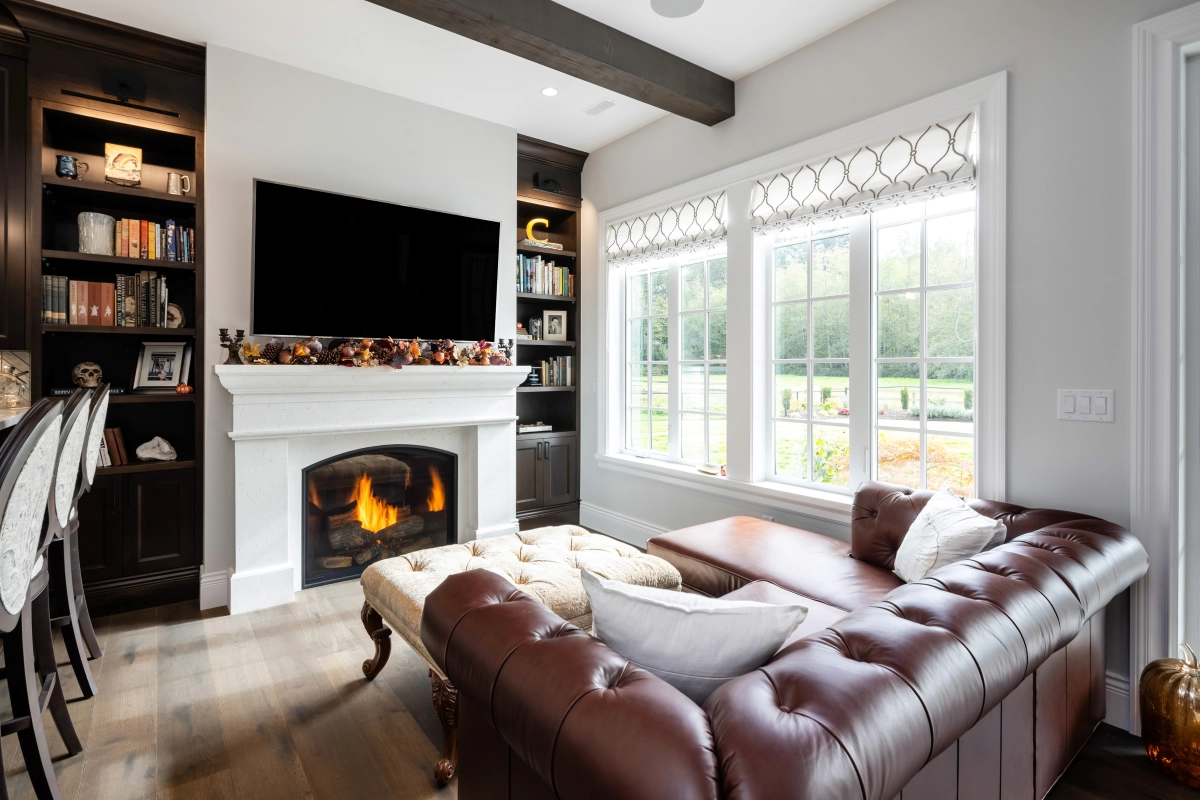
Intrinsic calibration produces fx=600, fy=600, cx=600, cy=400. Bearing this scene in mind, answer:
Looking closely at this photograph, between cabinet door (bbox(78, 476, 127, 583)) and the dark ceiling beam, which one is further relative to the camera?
cabinet door (bbox(78, 476, 127, 583))

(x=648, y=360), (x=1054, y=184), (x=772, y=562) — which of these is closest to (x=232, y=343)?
(x=648, y=360)

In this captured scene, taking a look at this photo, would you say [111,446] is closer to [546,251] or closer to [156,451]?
[156,451]

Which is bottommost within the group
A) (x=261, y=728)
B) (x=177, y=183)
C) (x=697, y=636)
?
(x=261, y=728)

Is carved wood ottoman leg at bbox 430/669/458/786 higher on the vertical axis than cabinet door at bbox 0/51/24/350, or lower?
lower

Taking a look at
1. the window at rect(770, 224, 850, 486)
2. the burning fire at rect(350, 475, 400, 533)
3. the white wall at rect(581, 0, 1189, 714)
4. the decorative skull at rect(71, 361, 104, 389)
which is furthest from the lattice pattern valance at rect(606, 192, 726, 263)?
the decorative skull at rect(71, 361, 104, 389)

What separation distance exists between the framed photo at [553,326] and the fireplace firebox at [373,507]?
1.18 m

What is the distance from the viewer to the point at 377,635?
7.60 ft

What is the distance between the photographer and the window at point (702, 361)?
12.2 feet

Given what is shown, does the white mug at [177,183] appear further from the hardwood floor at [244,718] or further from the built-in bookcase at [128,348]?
the hardwood floor at [244,718]

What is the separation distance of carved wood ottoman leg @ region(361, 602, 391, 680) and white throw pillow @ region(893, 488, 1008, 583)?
1.96 meters

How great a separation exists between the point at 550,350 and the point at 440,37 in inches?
89.7

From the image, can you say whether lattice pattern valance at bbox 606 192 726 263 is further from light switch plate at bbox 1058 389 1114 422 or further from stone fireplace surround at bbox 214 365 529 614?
light switch plate at bbox 1058 389 1114 422

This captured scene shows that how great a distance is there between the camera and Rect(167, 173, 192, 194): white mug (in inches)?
121

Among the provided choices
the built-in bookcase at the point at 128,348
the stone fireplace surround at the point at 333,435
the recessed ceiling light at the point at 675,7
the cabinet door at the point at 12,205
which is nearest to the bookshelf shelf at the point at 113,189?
the built-in bookcase at the point at 128,348
